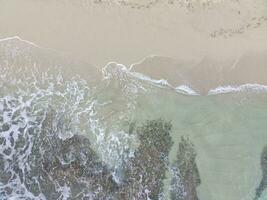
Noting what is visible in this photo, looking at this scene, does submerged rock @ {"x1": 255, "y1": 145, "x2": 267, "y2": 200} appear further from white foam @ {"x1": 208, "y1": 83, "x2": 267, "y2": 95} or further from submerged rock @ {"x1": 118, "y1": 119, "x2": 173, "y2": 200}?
submerged rock @ {"x1": 118, "y1": 119, "x2": 173, "y2": 200}

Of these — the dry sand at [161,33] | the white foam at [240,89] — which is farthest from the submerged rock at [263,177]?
the dry sand at [161,33]

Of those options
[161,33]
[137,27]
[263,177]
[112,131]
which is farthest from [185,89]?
[263,177]

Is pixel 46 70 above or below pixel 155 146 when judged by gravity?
above

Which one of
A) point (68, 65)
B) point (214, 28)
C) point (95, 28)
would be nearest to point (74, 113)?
point (68, 65)

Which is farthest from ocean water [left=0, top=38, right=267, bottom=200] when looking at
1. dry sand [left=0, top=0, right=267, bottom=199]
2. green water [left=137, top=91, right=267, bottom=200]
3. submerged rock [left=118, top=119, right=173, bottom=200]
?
dry sand [left=0, top=0, right=267, bottom=199]

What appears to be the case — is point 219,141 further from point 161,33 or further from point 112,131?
point 161,33

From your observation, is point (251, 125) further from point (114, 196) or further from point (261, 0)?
point (114, 196)
